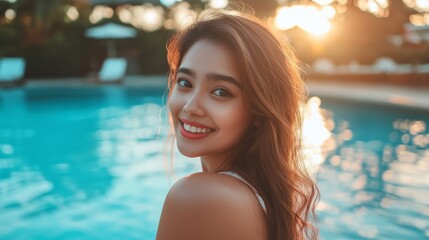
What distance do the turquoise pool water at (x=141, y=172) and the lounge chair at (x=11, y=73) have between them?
546cm

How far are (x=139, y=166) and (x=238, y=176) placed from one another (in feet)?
20.0

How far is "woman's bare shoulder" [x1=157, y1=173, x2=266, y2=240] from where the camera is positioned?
1008 millimetres

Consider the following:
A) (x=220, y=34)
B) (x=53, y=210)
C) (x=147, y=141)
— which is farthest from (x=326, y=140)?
(x=220, y=34)

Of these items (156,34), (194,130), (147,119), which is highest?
(156,34)

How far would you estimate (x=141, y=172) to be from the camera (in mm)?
6789

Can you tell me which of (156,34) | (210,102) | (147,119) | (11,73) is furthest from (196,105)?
(156,34)

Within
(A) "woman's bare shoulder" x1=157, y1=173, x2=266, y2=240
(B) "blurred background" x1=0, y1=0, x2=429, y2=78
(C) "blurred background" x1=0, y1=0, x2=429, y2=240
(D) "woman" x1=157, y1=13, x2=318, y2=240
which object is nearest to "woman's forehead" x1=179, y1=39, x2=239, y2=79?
(D) "woman" x1=157, y1=13, x2=318, y2=240

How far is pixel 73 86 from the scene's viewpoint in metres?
18.2

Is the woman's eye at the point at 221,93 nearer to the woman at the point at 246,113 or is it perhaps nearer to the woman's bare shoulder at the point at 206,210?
the woman at the point at 246,113

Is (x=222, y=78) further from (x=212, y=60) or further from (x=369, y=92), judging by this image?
(x=369, y=92)

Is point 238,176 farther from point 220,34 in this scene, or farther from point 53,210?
point 53,210

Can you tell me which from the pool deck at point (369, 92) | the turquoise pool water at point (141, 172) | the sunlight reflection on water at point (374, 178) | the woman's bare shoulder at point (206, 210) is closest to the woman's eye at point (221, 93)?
the woman's bare shoulder at point (206, 210)

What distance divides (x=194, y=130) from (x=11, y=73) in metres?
18.4

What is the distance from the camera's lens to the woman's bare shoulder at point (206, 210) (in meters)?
1.01
